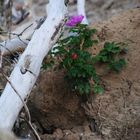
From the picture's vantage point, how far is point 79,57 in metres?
3.79

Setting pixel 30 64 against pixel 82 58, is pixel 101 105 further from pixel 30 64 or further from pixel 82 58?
pixel 30 64

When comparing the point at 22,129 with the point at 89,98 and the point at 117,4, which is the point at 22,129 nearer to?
the point at 89,98

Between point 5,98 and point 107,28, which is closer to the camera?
point 5,98

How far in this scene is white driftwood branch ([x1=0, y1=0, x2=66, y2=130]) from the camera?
11.2ft

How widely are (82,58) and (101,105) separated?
1.35ft

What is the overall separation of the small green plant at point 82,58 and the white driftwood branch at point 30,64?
256 millimetres

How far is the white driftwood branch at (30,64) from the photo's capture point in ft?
11.2

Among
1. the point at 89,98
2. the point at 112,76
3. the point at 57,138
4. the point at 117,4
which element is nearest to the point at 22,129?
the point at 57,138

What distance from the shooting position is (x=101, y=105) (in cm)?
377

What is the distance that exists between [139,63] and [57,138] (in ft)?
3.05

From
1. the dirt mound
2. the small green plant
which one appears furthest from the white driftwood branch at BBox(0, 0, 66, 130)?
the dirt mound

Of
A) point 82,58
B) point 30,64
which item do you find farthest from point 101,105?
point 30,64

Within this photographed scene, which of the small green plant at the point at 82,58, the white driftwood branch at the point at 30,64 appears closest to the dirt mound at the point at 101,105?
the small green plant at the point at 82,58

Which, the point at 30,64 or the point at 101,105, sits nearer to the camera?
the point at 30,64
